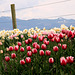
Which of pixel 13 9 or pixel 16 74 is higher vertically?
pixel 13 9

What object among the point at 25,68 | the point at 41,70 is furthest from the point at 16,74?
the point at 41,70

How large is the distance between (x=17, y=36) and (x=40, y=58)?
8.52 feet

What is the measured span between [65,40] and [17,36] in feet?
7.04

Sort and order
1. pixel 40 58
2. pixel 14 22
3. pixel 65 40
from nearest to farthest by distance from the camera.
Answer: pixel 40 58
pixel 65 40
pixel 14 22

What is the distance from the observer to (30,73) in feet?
11.0

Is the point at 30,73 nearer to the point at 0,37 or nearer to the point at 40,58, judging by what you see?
the point at 40,58

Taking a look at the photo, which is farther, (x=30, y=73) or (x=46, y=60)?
(x=46, y=60)

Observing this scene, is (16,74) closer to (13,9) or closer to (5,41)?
(5,41)

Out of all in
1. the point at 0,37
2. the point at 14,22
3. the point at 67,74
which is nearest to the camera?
the point at 67,74

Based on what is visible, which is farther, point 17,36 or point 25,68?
point 17,36

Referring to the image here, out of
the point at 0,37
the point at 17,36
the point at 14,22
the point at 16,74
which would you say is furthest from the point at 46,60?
the point at 14,22

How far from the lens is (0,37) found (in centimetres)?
686


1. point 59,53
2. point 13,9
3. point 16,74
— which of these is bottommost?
point 16,74

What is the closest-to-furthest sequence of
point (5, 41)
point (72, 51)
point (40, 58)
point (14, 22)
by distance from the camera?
point (40, 58) < point (72, 51) < point (5, 41) < point (14, 22)
